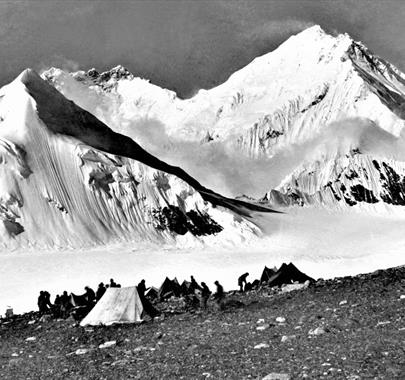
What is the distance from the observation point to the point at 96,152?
138 m

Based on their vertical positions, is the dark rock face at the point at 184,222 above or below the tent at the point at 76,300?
above

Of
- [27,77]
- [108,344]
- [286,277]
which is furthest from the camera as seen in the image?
[27,77]

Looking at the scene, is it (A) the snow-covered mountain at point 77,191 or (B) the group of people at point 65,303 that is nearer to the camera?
(B) the group of people at point 65,303

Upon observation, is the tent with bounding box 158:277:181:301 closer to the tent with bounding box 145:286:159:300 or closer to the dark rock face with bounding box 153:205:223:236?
the tent with bounding box 145:286:159:300

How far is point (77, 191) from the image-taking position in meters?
131

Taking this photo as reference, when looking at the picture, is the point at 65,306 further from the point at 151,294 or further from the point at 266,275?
the point at 266,275

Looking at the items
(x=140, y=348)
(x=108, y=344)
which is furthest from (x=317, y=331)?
(x=108, y=344)

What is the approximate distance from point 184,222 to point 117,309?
379 ft

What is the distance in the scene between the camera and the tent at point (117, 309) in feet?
Answer: 74.0

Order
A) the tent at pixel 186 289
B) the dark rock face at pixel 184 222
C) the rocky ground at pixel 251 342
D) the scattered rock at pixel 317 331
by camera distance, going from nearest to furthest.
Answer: the rocky ground at pixel 251 342
the scattered rock at pixel 317 331
the tent at pixel 186 289
the dark rock face at pixel 184 222

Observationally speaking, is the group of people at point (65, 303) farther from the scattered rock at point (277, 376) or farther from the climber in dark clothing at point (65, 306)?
the scattered rock at point (277, 376)

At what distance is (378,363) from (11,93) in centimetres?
13815

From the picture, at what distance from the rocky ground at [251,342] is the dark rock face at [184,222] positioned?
365 feet

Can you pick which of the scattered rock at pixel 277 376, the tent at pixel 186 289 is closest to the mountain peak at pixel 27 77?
the tent at pixel 186 289
